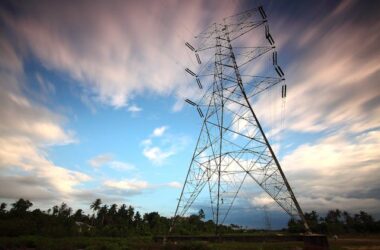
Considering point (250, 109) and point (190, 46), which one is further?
point (190, 46)

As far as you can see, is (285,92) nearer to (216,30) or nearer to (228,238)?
(216,30)

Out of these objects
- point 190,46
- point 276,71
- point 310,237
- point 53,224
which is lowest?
point 310,237

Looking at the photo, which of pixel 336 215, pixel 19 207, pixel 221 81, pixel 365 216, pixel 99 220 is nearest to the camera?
pixel 221 81

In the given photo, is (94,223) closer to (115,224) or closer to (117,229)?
(115,224)

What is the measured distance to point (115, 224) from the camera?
10175 cm

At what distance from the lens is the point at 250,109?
88.0ft

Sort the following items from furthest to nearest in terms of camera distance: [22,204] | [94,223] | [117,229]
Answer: [94,223]
[22,204]
[117,229]

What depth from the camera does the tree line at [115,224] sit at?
5798 cm

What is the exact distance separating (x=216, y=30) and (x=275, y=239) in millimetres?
22469

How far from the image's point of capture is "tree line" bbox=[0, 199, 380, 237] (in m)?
58.0

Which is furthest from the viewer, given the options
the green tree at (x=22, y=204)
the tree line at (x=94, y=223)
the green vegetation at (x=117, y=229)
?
the green tree at (x=22, y=204)

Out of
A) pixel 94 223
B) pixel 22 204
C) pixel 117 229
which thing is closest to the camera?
pixel 117 229

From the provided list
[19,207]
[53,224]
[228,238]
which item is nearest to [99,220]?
[19,207]

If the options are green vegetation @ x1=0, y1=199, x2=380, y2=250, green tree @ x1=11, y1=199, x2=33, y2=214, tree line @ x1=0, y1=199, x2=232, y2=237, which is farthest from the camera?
green tree @ x1=11, y1=199, x2=33, y2=214
